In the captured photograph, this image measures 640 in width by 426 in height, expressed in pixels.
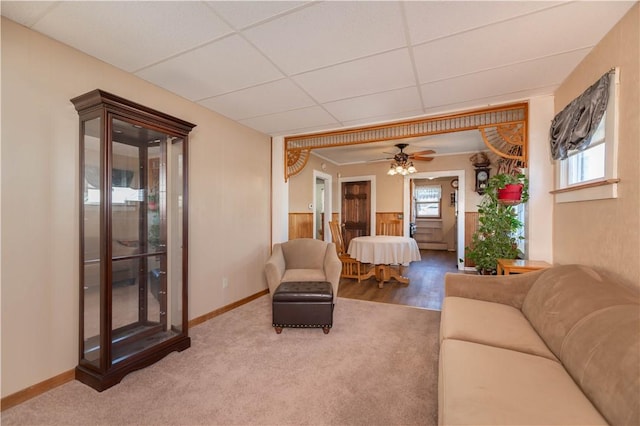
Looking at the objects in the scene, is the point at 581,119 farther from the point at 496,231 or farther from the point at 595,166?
the point at 496,231

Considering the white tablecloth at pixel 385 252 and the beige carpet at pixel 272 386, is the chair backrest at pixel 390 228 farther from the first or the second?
the beige carpet at pixel 272 386

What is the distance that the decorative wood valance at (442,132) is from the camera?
3.02 metres

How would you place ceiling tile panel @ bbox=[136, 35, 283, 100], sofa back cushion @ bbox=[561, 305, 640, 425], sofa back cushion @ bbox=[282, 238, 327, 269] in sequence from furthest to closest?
sofa back cushion @ bbox=[282, 238, 327, 269], ceiling tile panel @ bbox=[136, 35, 283, 100], sofa back cushion @ bbox=[561, 305, 640, 425]

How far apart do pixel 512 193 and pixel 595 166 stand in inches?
28.1

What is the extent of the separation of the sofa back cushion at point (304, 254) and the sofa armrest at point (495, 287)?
5.15 ft

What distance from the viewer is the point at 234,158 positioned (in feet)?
11.6

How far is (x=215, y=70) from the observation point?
2.31 m


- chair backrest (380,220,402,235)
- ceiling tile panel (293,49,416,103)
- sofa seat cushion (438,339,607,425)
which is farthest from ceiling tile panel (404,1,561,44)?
chair backrest (380,220,402,235)

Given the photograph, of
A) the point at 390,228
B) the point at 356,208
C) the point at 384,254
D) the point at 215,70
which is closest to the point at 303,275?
the point at 384,254

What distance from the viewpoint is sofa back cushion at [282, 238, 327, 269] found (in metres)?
3.57

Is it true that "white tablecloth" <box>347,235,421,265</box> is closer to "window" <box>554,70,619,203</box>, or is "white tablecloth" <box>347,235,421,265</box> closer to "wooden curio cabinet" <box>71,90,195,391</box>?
"window" <box>554,70,619,203</box>

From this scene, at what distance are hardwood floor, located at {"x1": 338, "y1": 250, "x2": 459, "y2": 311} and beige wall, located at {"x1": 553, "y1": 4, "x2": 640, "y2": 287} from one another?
1802mm

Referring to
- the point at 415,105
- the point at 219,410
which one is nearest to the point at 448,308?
the point at 219,410

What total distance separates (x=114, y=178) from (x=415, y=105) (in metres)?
2.95
